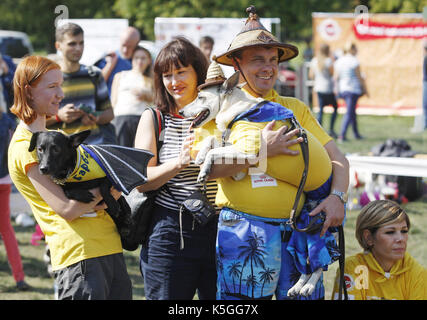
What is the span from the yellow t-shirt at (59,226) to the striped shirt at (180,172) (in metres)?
0.44

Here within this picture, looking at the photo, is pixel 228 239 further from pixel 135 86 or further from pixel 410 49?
pixel 410 49

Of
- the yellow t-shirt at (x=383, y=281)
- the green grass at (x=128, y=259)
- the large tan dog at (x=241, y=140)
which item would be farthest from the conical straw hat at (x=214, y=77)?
Result: the green grass at (x=128, y=259)

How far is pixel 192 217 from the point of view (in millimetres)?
3162

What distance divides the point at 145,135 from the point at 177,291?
33.8 inches

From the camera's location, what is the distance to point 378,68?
1844 centimetres

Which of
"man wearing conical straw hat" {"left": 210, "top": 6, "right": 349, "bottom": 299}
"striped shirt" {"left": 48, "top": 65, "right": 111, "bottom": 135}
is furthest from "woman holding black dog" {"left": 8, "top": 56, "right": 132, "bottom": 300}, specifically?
"striped shirt" {"left": 48, "top": 65, "right": 111, "bottom": 135}

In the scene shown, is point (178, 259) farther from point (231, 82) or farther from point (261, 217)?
point (231, 82)

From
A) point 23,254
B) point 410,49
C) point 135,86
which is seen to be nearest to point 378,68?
point 410,49

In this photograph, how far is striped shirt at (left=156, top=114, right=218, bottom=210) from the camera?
3195 mm

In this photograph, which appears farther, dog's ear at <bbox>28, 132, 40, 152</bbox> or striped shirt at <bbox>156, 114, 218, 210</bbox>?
striped shirt at <bbox>156, 114, 218, 210</bbox>

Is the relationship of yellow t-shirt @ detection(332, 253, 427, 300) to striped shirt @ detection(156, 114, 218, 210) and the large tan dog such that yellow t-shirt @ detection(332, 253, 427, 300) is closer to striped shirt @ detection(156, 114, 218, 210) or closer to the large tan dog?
the large tan dog

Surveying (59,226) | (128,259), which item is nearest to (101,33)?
(128,259)

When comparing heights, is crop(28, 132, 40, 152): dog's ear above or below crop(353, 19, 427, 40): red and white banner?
below

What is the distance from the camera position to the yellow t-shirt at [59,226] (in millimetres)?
2879
